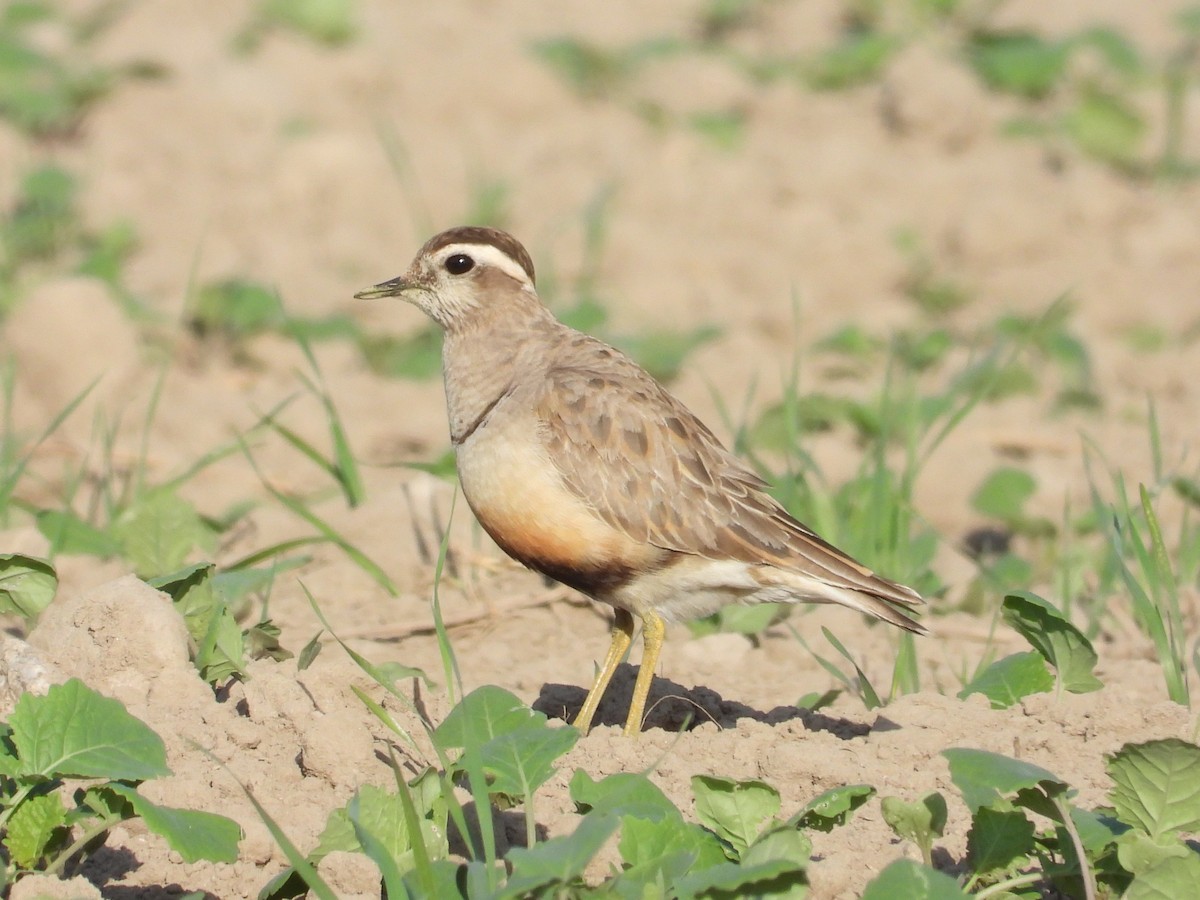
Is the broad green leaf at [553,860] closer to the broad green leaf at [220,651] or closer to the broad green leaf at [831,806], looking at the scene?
the broad green leaf at [831,806]

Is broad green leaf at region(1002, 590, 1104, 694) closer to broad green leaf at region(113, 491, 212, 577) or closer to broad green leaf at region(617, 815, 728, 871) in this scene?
broad green leaf at region(617, 815, 728, 871)

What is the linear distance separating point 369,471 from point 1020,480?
2.83m

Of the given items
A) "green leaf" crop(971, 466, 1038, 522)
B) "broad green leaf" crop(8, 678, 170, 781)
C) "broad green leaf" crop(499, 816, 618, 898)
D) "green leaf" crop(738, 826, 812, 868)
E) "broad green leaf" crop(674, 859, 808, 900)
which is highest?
"broad green leaf" crop(8, 678, 170, 781)

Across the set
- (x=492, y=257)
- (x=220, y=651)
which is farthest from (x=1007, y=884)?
(x=492, y=257)

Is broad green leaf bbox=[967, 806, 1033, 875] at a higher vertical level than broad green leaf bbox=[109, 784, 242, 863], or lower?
lower

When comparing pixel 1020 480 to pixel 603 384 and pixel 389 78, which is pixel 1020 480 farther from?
pixel 389 78

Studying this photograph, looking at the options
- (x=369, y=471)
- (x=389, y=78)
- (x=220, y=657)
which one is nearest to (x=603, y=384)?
(x=220, y=657)

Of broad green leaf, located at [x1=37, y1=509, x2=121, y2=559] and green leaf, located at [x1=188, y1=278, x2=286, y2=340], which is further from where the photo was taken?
green leaf, located at [x1=188, y1=278, x2=286, y2=340]

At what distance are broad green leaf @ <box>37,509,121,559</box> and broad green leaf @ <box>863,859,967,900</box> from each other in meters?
3.33

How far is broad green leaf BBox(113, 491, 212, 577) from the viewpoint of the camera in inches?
224

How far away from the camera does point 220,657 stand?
457cm

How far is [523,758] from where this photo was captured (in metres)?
3.77

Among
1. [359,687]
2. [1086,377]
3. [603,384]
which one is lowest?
[1086,377]

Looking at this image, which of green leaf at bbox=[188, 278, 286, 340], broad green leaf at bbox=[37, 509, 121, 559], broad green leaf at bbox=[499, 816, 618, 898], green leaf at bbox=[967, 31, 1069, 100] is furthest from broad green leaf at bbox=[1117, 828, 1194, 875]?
green leaf at bbox=[967, 31, 1069, 100]
